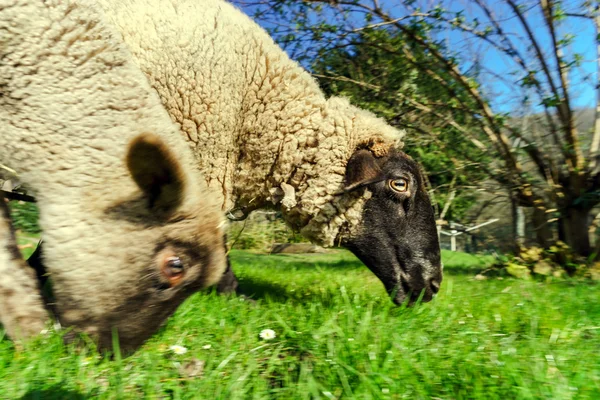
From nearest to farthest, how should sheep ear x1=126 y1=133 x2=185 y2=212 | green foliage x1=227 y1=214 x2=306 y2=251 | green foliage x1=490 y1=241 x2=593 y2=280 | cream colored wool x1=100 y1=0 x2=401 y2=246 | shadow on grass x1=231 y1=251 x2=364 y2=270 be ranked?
sheep ear x1=126 y1=133 x2=185 y2=212 → cream colored wool x1=100 y1=0 x2=401 y2=246 → green foliage x1=490 y1=241 x2=593 y2=280 → shadow on grass x1=231 y1=251 x2=364 y2=270 → green foliage x1=227 y1=214 x2=306 y2=251

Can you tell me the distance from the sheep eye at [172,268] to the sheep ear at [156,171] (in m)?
0.25

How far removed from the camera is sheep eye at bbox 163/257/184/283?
2.48m

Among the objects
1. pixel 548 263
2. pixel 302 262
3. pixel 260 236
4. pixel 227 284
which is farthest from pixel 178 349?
pixel 260 236

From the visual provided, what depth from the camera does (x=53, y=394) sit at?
1929mm

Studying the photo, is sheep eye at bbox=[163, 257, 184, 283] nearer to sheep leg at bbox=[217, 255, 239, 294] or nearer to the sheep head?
the sheep head

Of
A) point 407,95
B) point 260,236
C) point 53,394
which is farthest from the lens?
point 260,236

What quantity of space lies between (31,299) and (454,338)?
215 cm

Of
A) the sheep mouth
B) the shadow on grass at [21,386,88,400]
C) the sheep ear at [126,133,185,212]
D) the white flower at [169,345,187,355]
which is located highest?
the sheep ear at [126,133,185,212]

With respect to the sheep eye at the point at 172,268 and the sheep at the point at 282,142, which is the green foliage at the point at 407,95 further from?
the sheep eye at the point at 172,268

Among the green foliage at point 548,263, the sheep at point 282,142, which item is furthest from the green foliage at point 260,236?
the sheep at point 282,142

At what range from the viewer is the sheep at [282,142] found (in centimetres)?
339

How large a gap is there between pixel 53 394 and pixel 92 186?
36.1 inches

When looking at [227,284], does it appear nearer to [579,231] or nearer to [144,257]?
[144,257]

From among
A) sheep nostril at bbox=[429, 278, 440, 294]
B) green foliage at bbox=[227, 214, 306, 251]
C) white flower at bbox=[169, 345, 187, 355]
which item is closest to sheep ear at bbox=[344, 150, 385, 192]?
sheep nostril at bbox=[429, 278, 440, 294]
